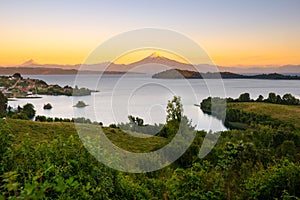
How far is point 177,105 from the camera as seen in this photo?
30.0 meters

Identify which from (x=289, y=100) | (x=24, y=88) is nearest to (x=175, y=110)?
(x=289, y=100)

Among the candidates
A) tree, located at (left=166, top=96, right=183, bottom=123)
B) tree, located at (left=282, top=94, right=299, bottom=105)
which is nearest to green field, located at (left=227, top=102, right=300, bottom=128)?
tree, located at (left=282, top=94, right=299, bottom=105)

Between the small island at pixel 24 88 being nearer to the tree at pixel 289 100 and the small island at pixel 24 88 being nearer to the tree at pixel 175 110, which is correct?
the tree at pixel 175 110

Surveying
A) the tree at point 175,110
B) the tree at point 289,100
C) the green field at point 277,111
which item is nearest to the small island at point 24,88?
the tree at point 175,110

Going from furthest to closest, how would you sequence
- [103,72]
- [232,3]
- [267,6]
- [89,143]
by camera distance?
1. [267,6]
2. [232,3]
3. [103,72]
4. [89,143]

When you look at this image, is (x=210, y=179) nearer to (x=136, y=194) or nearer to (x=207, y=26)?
(x=136, y=194)

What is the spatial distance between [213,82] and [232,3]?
75.8 ft

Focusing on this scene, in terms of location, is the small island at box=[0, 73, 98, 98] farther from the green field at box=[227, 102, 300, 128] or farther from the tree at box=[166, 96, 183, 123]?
the green field at box=[227, 102, 300, 128]

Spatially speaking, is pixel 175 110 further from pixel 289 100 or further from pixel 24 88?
pixel 24 88

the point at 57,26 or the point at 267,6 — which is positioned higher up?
the point at 267,6

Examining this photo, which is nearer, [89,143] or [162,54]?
[89,143]

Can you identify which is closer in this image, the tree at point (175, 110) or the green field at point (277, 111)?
the tree at point (175, 110)

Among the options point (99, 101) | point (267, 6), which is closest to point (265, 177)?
point (99, 101)

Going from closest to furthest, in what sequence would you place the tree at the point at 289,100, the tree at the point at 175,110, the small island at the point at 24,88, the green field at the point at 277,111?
the tree at the point at 175,110
the green field at the point at 277,111
the small island at the point at 24,88
the tree at the point at 289,100
